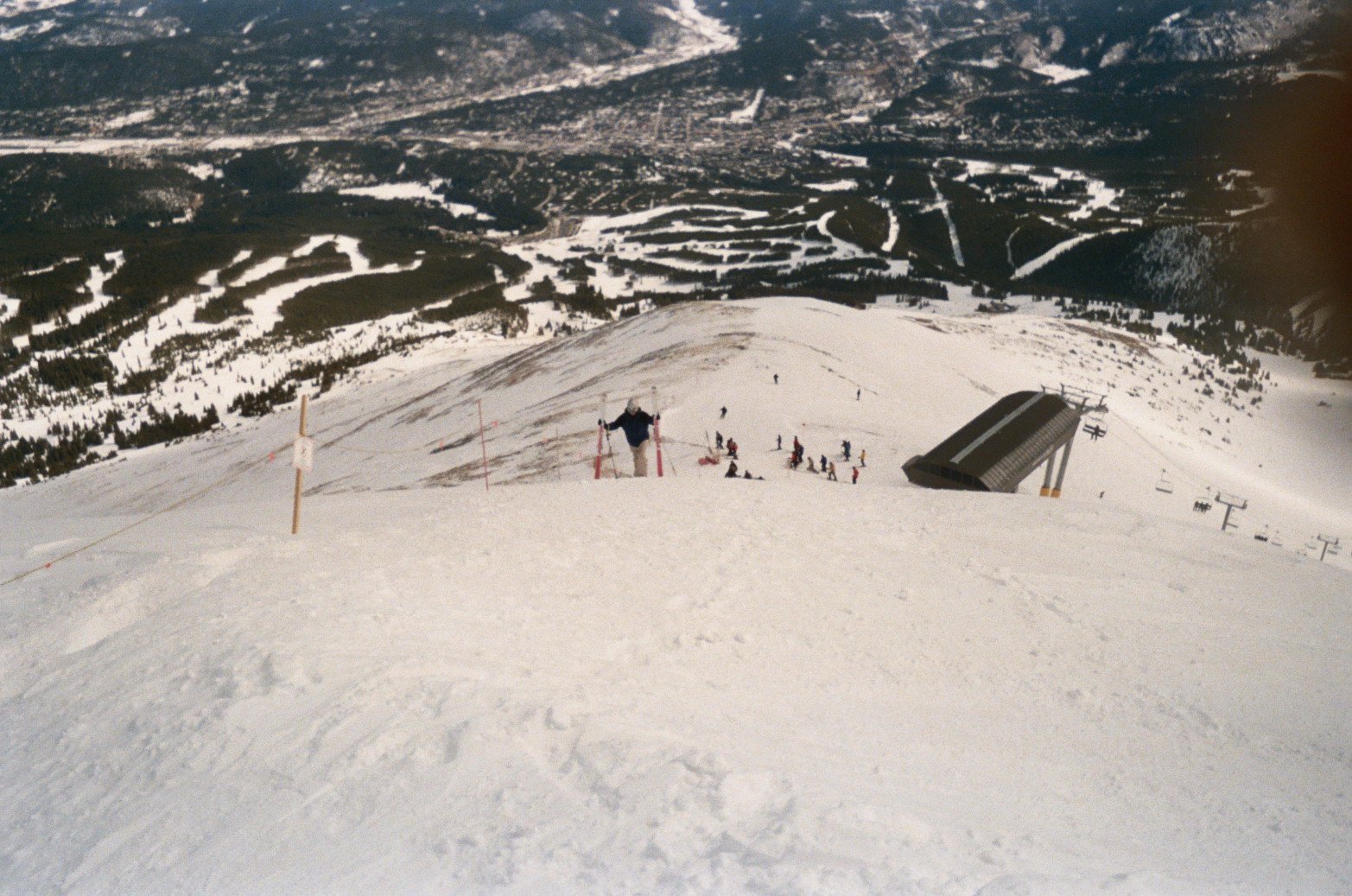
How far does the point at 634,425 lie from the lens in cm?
2330

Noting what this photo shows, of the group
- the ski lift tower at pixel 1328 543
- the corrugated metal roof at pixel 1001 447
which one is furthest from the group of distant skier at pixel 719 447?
the ski lift tower at pixel 1328 543

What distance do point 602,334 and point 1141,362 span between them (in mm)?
72980

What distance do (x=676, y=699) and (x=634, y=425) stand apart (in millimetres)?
14516

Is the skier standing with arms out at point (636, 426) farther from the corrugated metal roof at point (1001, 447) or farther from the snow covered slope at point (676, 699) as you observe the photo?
the corrugated metal roof at point (1001, 447)

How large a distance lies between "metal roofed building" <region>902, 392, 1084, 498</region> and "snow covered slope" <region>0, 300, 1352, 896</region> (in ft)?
29.7

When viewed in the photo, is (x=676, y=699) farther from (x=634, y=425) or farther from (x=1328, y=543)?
(x=1328, y=543)

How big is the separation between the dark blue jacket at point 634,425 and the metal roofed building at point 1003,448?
12.2m

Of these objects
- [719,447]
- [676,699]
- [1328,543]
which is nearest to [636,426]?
[719,447]

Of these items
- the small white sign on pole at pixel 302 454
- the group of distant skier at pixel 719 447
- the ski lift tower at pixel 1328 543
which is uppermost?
the small white sign on pole at pixel 302 454

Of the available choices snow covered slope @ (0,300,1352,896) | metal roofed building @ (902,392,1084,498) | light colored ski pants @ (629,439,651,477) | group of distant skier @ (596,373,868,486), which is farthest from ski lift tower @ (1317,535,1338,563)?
light colored ski pants @ (629,439,651,477)

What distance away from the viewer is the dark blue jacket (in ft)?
76.0

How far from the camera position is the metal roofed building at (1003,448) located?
29094 mm

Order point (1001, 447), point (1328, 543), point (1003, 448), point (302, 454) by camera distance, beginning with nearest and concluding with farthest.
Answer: point (302, 454), point (1003, 448), point (1001, 447), point (1328, 543)

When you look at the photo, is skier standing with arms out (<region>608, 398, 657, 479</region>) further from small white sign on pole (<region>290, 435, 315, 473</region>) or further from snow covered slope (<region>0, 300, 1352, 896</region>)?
small white sign on pole (<region>290, 435, 315, 473</region>)
